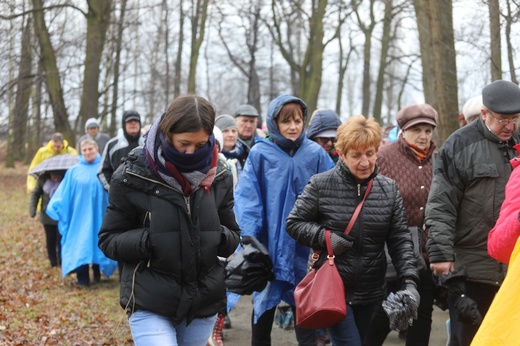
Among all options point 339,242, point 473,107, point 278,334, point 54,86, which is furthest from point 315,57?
point 339,242

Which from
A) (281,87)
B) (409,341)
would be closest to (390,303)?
(409,341)

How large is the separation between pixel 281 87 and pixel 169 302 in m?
39.8

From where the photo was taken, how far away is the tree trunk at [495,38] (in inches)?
378

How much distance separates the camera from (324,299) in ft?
16.4

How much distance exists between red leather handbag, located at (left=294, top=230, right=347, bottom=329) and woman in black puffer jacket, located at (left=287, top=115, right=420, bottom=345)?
13cm

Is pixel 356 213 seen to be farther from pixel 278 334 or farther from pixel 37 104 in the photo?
pixel 37 104

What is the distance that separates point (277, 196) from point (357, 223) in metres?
1.36

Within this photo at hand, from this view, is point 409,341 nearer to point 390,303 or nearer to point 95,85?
point 390,303

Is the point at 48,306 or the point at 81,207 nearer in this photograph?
the point at 48,306

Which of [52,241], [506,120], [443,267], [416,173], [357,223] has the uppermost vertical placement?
[506,120]

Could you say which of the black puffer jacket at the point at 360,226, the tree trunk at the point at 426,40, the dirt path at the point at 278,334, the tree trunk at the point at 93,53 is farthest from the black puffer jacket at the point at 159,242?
the tree trunk at the point at 93,53

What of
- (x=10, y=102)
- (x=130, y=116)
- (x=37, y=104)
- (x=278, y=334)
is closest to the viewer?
(x=278, y=334)

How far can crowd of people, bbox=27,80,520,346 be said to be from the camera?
4.03m

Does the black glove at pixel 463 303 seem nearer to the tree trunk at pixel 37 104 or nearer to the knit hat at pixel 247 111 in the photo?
the knit hat at pixel 247 111
